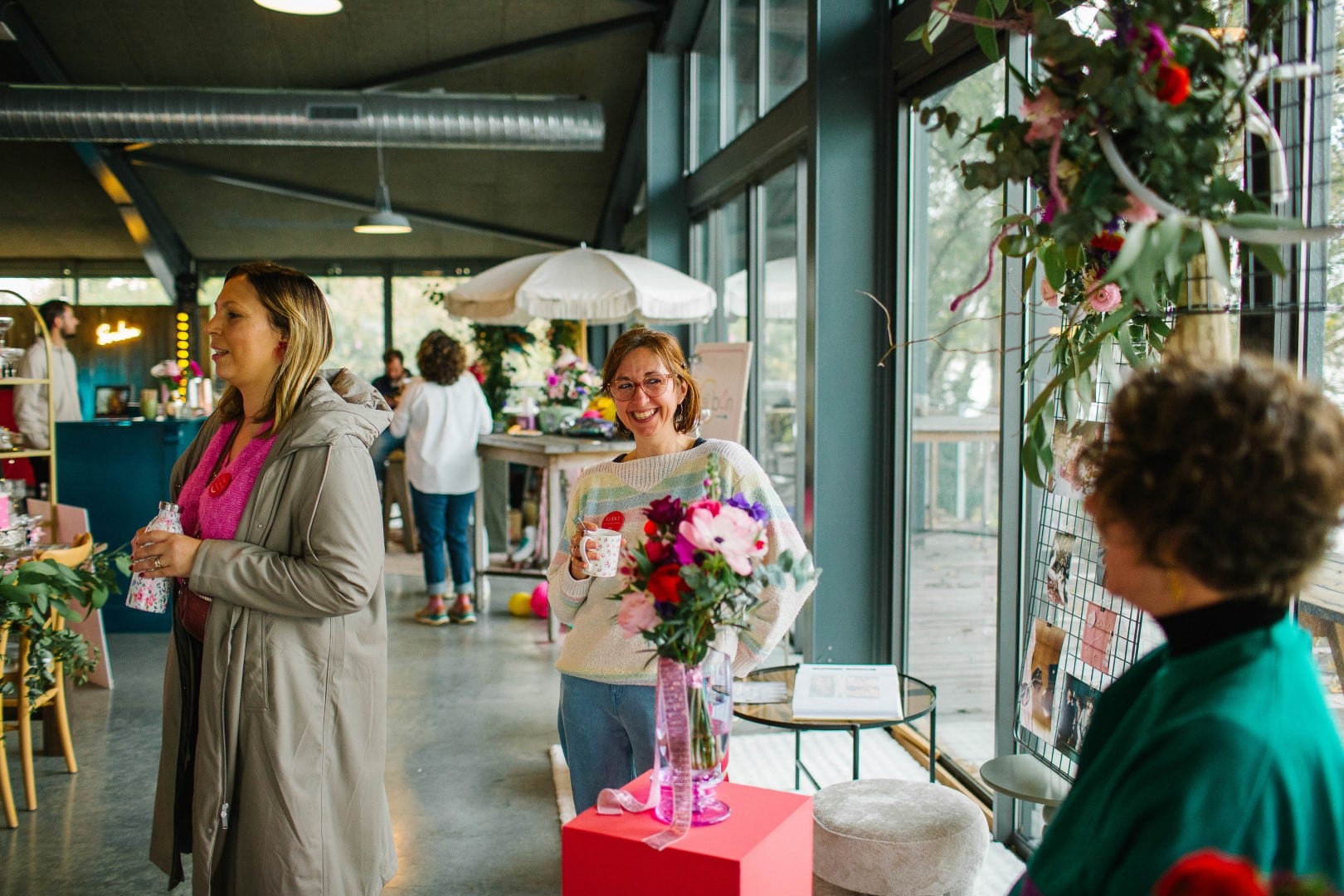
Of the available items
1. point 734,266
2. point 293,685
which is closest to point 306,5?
point 734,266

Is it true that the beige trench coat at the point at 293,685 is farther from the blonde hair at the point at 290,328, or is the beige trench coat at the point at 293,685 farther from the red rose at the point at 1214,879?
the red rose at the point at 1214,879

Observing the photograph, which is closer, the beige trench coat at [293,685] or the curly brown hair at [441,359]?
the beige trench coat at [293,685]

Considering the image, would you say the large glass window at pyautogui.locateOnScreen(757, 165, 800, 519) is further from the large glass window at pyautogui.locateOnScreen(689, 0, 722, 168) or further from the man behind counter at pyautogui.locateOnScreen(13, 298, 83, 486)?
the man behind counter at pyautogui.locateOnScreen(13, 298, 83, 486)

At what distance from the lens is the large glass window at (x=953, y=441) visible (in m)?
3.58

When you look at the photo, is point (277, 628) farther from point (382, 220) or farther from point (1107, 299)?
point (382, 220)

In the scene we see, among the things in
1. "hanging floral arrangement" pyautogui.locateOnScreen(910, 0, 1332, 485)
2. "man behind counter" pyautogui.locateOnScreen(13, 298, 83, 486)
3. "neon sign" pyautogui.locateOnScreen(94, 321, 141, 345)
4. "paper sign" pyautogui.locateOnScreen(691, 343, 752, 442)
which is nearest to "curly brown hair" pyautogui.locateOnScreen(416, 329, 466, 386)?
"paper sign" pyautogui.locateOnScreen(691, 343, 752, 442)

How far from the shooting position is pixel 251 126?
812cm

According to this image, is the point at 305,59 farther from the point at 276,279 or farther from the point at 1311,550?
the point at 1311,550

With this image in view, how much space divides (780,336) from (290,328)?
382 centimetres

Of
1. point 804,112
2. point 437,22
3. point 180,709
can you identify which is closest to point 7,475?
point 180,709

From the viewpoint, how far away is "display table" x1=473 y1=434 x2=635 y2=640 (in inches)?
228

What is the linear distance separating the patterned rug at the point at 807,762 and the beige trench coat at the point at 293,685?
59.6 inches

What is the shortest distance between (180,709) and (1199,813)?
191cm

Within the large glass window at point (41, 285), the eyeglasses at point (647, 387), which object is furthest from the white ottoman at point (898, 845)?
the large glass window at point (41, 285)
